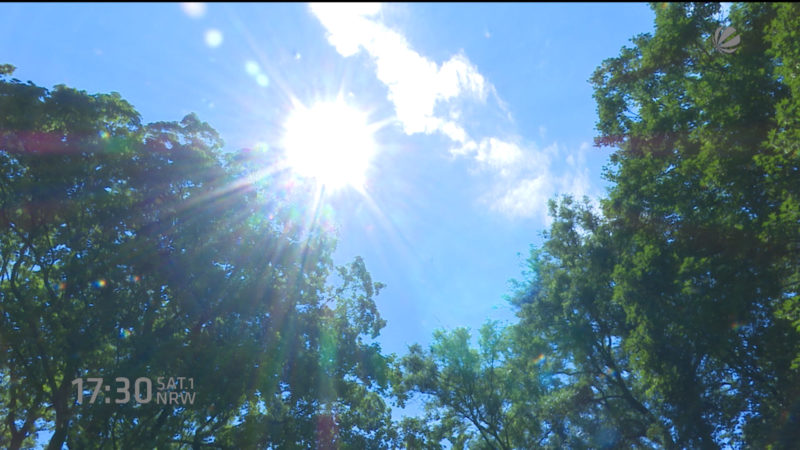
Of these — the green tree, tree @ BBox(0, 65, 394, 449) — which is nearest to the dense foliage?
tree @ BBox(0, 65, 394, 449)

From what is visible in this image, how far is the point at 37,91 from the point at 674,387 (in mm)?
23194

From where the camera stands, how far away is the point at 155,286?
1675cm

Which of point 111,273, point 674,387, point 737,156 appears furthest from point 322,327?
point 737,156

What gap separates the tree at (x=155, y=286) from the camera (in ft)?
49.3

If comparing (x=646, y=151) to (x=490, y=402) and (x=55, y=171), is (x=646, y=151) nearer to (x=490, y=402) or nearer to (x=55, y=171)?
Answer: (x=490, y=402)

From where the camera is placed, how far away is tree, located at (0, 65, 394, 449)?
15.0 metres

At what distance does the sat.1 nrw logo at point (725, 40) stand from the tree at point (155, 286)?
50.6ft

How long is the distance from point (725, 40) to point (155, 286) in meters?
20.0

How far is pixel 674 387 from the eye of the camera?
17.3 m

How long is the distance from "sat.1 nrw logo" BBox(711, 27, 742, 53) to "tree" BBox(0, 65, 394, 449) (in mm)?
15410
